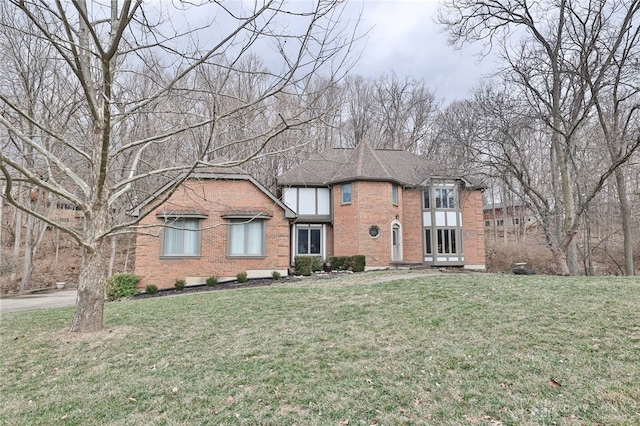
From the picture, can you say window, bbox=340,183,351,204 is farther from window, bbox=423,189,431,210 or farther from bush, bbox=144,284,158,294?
bush, bbox=144,284,158,294

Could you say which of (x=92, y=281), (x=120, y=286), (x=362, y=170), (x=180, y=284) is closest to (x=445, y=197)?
(x=362, y=170)

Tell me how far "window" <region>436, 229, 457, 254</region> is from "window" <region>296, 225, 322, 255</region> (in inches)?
273

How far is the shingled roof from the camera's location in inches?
797

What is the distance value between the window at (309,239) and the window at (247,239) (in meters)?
4.91

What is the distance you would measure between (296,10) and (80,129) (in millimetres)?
6397

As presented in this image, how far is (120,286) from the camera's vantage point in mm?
13984

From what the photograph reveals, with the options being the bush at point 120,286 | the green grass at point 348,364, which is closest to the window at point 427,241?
the green grass at point 348,364

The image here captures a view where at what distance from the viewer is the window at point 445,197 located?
72.4 feet

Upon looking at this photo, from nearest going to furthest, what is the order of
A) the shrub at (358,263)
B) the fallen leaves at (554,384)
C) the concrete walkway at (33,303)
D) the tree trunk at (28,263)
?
1. the fallen leaves at (554,384)
2. the concrete walkway at (33,303)
3. the shrub at (358,263)
4. the tree trunk at (28,263)

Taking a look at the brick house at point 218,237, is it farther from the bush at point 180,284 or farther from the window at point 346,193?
the window at point 346,193

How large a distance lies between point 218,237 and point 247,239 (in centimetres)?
124

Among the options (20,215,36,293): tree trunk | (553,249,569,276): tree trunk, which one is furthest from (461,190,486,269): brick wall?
(20,215,36,293): tree trunk

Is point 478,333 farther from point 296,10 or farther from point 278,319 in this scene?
point 296,10

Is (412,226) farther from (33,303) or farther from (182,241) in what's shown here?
(33,303)
